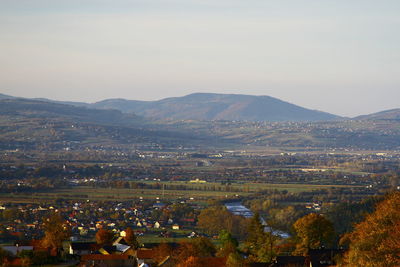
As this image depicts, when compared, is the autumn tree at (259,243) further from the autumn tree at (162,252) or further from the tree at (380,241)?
the tree at (380,241)

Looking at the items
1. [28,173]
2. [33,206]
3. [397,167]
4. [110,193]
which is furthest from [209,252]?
[397,167]

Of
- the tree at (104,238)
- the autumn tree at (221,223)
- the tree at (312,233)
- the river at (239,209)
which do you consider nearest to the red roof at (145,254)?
the tree at (104,238)

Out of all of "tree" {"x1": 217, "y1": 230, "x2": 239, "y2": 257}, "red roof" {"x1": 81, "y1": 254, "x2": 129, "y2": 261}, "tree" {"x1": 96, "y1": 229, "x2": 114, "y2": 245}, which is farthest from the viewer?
"tree" {"x1": 96, "y1": 229, "x2": 114, "y2": 245}

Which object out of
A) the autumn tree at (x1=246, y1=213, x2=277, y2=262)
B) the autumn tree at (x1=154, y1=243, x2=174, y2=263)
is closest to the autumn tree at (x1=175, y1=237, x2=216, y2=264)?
the autumn tree at (x1=154, y1=243, x2=174, y2=263)

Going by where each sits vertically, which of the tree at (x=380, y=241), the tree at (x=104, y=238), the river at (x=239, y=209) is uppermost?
the tree at (x=380, y=241)

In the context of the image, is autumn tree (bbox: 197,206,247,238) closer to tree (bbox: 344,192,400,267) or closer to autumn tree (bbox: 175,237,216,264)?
autumn tree (bbox: 175,237,216,264)
